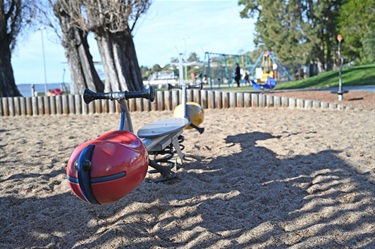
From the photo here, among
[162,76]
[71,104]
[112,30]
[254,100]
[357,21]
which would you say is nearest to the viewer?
[254,100]

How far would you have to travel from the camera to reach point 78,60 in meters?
13.0

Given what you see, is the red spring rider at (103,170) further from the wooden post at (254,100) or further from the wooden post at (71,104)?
the wooden post at (71,104)

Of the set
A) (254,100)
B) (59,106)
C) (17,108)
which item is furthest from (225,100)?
→ (17,108)

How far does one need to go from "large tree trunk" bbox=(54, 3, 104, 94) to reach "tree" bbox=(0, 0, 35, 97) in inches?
82.4

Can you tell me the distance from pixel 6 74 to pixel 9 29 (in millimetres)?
2177

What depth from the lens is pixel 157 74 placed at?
32.8 meters

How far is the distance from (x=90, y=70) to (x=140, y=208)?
10.9 meters

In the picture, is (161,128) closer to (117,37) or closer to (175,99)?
(175,99)

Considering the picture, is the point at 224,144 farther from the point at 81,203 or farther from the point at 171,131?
the point at 81,203

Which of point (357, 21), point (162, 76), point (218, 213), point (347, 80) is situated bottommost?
point (218, 213)

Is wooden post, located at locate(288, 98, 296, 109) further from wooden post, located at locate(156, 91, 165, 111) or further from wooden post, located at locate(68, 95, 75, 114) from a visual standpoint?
wooden post, located at locate(68, 95, 75, 114)

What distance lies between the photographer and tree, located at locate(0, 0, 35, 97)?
44.4 ft

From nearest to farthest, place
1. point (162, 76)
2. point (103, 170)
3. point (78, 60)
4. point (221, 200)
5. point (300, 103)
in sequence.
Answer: point (103, 170) < point (221, 200) < point (300, 103) < point (78, 60) < point (162, 76)

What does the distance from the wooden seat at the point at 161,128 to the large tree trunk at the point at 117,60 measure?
8425 mm
